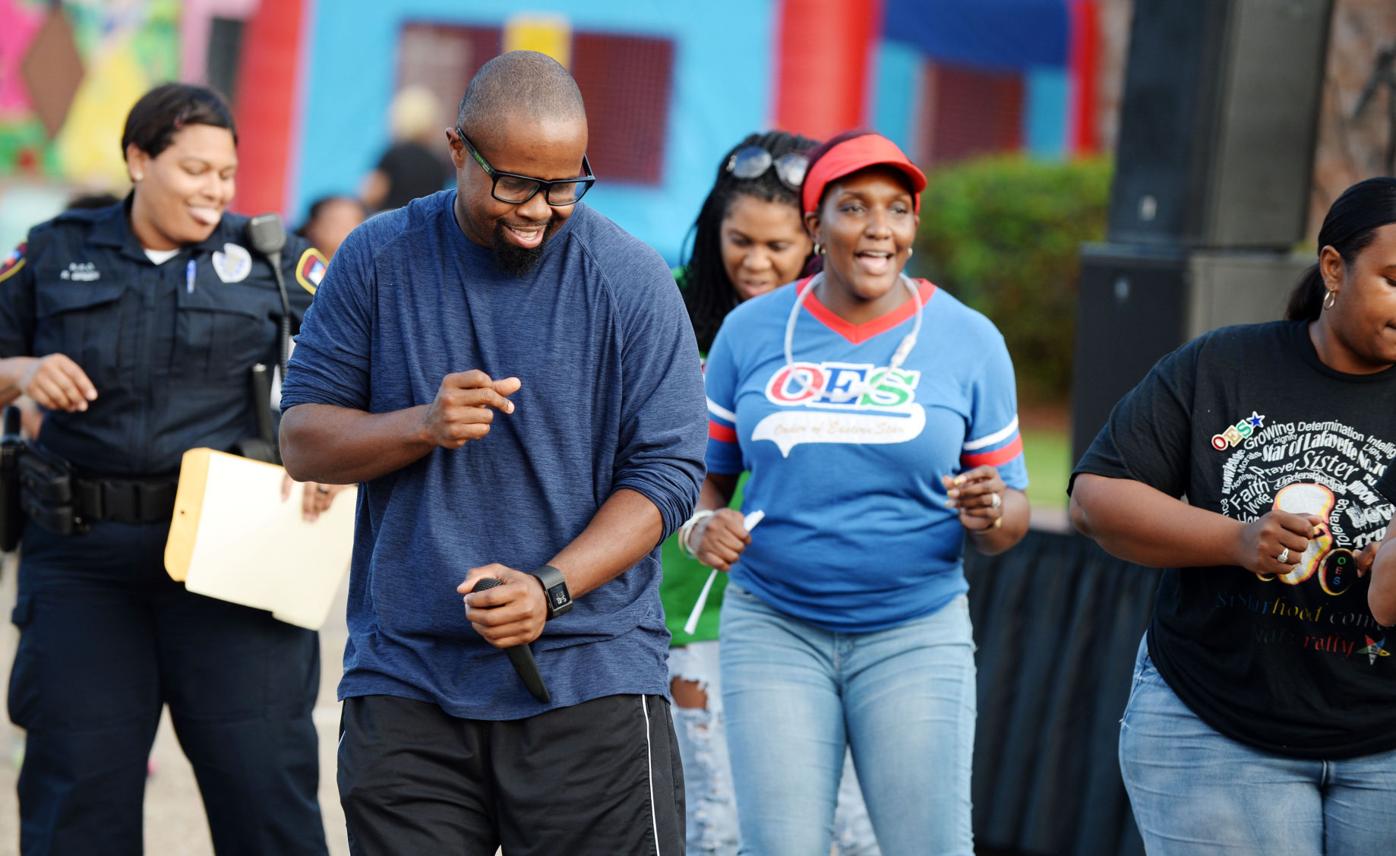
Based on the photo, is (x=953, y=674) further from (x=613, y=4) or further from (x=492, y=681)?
(x=613, y=4)

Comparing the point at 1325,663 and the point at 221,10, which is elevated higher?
the point at 221,10

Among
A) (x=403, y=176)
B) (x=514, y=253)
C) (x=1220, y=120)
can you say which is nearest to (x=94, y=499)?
(x=514, y=253)

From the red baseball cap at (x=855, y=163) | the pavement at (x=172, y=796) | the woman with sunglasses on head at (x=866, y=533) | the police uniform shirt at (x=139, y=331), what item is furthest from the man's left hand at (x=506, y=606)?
the pavement at (x=172, y=796)

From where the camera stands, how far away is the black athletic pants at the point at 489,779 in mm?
3123

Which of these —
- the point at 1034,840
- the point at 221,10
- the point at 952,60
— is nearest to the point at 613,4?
the point at 221,10

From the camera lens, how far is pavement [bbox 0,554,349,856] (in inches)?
229

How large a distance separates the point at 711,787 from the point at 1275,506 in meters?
1.75

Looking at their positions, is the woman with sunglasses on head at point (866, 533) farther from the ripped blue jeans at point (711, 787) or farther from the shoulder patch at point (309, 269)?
the shoulder patch at point (309, 269)

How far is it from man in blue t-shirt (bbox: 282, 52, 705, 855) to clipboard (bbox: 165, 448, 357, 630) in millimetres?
1125

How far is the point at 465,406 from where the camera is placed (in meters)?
2.91

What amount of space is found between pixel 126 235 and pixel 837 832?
2301mm

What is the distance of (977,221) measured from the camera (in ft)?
50.8

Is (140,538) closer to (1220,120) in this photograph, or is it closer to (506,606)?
(506,606)

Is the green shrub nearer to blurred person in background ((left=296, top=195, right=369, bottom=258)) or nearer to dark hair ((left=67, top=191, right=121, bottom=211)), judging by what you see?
blurred person in background ((left=296, top=195, right=369, bottom=258))
